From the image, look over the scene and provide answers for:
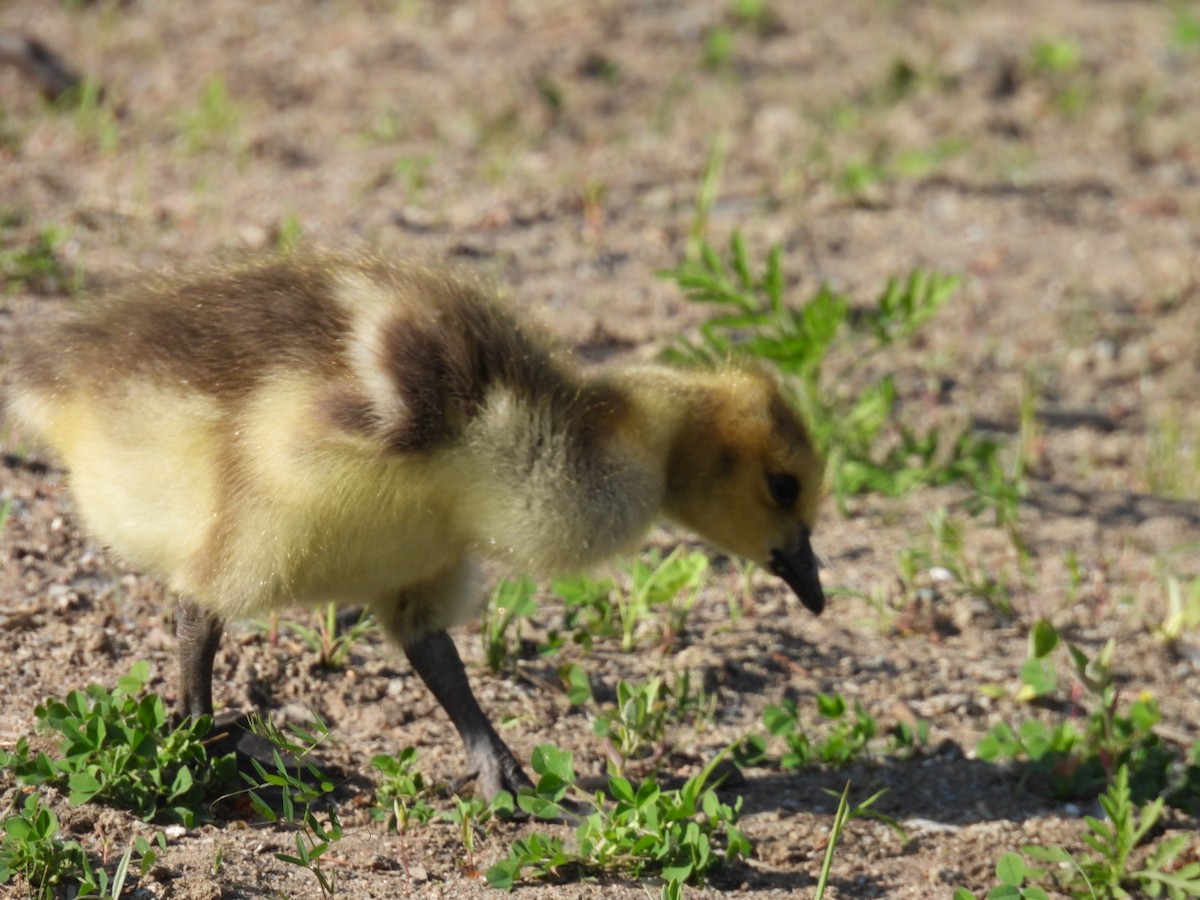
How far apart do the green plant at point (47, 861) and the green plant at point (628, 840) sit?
0.65 meters

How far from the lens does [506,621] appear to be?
3756mm

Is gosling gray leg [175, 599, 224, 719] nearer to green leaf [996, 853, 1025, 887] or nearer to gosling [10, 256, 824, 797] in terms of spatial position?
gosling [10, 256, 824, 797]

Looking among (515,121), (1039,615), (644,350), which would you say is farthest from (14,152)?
(1039,615)

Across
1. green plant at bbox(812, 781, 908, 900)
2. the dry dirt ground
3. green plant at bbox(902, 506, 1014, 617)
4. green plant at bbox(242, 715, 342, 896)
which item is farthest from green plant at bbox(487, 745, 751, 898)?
green plant at bbox(902, 506, 1014, 617)

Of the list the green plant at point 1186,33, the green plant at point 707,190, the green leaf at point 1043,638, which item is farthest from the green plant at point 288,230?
the green plant at point 1186,33

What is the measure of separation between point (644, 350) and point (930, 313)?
Answer: 3.16ft

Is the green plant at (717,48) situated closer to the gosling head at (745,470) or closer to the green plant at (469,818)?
the gosling head at (745,470)

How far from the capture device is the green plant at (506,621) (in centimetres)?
372

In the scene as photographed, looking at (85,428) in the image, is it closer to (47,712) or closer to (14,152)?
(47,712)

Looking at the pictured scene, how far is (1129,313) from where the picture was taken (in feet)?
20.1

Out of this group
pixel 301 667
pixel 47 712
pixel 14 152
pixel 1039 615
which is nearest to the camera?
pixel 47 712

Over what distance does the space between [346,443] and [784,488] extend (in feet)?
3.42

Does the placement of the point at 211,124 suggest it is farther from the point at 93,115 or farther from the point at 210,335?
the point at 210,335

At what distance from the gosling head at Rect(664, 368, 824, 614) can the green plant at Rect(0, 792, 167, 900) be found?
1.33m
